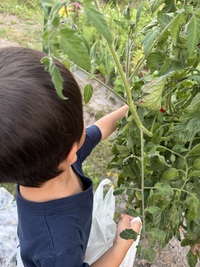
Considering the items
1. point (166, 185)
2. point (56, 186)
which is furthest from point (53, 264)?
point (166, 185)

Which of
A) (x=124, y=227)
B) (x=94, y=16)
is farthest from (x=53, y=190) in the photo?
(x=94, y=16)

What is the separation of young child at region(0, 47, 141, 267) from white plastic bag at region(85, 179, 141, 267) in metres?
0.15

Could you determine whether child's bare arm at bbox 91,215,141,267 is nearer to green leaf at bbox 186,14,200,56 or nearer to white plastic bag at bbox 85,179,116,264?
white plastic bag at bbox 85,179,116,264

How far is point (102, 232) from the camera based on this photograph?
1.30 meters

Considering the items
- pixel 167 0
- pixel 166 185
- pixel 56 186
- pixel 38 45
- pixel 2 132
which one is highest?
pixel 167 0

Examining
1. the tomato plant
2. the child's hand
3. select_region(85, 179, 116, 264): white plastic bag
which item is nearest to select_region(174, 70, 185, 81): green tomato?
the tomato plant

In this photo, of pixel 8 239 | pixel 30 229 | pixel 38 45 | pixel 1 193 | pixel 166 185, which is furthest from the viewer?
pixel 38 45

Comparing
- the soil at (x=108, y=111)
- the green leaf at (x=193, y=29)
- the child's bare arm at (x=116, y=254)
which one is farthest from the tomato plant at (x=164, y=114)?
the soil at (x=108, y=111)

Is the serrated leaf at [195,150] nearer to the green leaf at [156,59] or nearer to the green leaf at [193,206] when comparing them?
the green leaf at [193,206]

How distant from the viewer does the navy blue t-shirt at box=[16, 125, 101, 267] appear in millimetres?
900

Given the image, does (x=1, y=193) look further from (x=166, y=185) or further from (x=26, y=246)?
(x=166, y=185)

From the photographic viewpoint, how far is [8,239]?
65.8 inches

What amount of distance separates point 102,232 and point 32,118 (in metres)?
0.71

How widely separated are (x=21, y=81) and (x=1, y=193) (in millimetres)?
1303
